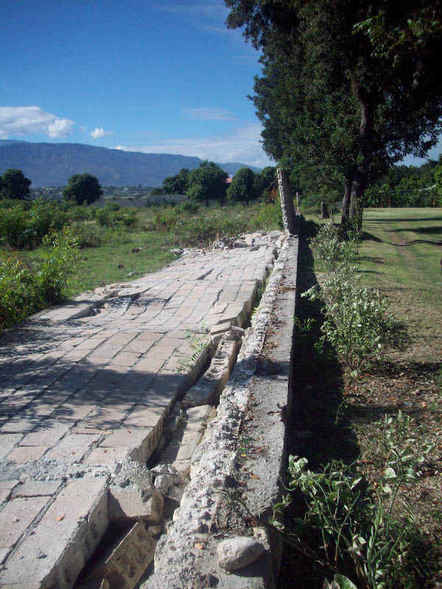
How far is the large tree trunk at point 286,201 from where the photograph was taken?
10.8 m

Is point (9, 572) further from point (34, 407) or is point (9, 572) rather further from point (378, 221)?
point (378, 221)

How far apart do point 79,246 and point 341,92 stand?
10.2m

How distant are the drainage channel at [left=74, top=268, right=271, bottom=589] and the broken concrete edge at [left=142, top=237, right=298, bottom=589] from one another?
5.1 inches

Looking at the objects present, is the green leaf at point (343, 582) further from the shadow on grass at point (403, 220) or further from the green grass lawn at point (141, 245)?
the shadow on grass at point (403, 220)

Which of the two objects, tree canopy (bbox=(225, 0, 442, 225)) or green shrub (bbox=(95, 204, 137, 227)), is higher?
tree canopy (bbox=(225, 0, 442, 225))

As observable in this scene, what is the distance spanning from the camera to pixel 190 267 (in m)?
9.52

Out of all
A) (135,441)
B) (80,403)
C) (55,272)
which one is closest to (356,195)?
(55,272)

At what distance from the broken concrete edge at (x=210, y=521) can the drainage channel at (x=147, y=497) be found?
13 cm

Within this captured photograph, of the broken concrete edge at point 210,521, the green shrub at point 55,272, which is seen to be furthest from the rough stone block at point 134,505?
the green shrub at point 55,272

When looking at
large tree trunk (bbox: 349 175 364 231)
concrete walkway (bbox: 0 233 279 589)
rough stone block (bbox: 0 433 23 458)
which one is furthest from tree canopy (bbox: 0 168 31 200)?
rough stone block (bbox: 0 433 23 458)

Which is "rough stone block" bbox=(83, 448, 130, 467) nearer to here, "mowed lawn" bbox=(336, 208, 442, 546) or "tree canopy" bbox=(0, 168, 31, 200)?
"mowed lawn" bbox=(336, 208, 442, 546)

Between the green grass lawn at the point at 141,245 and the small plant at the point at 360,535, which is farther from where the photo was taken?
the green grass lawn at the point at 141,245

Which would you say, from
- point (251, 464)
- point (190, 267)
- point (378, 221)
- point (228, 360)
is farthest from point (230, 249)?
point (378, 221)

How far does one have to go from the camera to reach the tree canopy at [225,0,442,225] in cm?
1091
